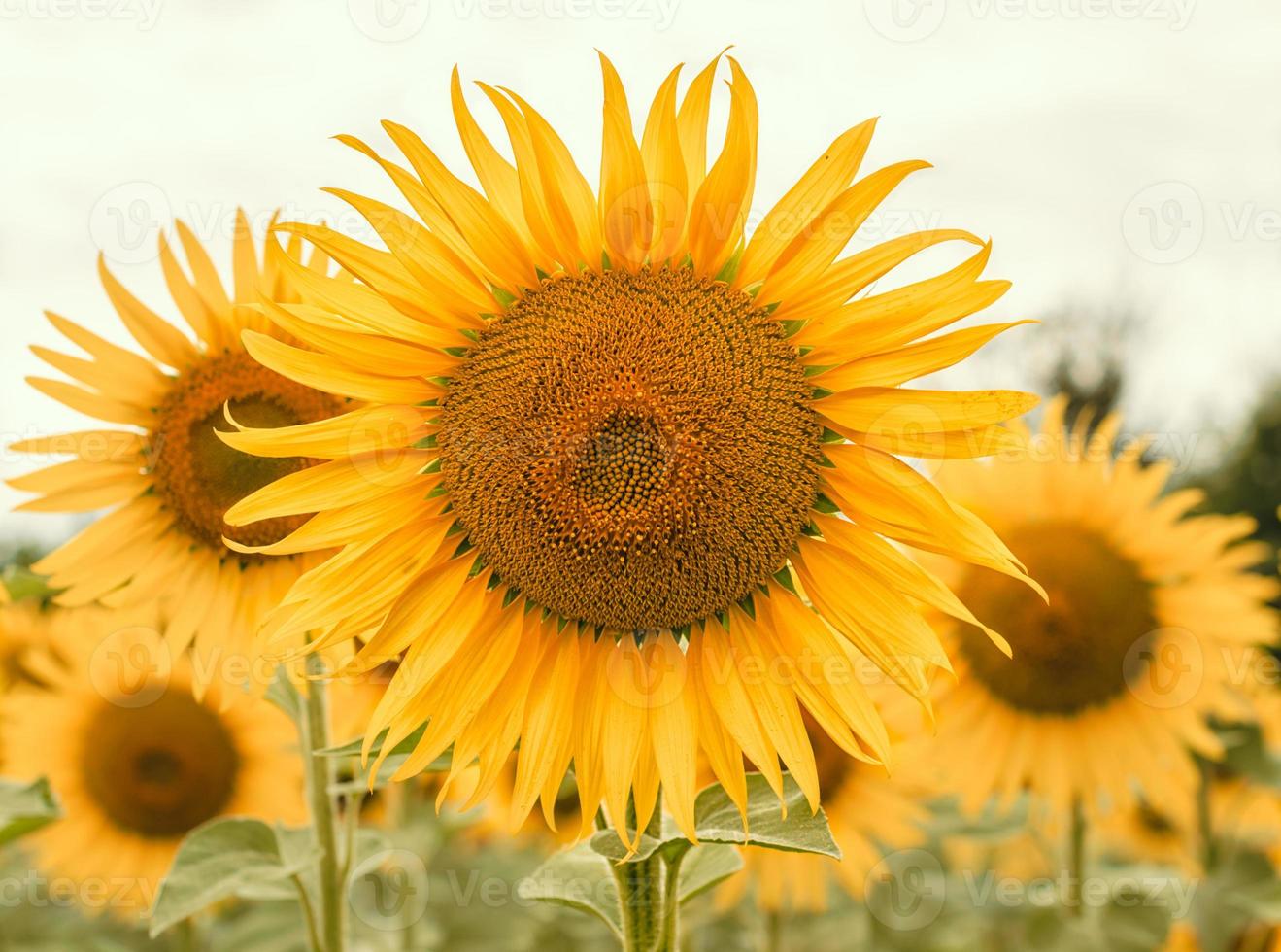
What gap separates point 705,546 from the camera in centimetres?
191

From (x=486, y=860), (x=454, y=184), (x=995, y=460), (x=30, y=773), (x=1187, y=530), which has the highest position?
(x=454, y=184)

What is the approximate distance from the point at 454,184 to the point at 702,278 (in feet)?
1.45

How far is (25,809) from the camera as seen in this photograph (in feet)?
8.57

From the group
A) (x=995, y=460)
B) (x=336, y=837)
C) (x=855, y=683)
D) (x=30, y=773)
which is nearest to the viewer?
(x=855, y=683)

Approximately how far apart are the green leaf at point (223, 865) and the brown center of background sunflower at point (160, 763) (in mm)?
2044

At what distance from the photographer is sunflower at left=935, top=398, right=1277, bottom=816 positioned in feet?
12.7

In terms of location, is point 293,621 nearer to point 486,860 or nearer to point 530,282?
point 530,282

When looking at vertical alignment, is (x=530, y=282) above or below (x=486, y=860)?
above

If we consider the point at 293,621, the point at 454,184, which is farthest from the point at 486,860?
the point at 454,184

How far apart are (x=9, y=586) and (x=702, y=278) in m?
1.94

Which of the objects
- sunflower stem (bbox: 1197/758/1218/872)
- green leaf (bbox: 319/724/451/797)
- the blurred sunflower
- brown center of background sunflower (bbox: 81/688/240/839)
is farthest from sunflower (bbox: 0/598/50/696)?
sunflower stem (bbox: 1197/758/1218/872)

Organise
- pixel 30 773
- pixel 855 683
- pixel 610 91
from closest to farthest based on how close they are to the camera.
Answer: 1. pixel 610 91
2. pixel 855 683
3. pixel 30 773

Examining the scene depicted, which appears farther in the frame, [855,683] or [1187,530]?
[1187,530]
